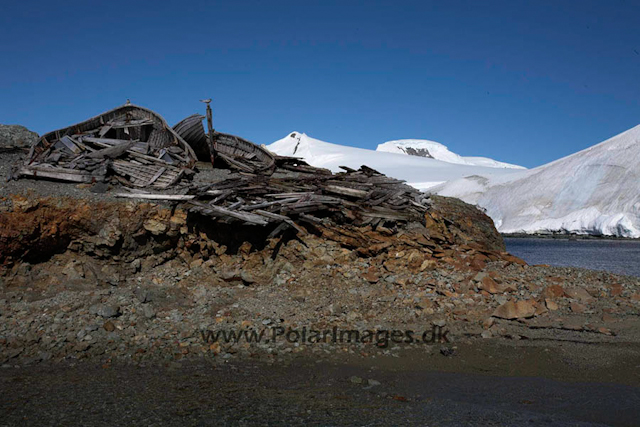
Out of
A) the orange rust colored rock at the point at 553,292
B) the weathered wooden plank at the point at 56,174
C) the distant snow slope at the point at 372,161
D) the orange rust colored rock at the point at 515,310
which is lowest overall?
the orange rust colored rock at the point at 515,310

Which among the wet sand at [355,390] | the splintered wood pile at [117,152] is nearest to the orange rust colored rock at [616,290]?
the wet sand at [355,390]

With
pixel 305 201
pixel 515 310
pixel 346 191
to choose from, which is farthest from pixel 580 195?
pixel 305 201

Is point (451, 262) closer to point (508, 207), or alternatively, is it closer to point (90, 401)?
point (90, 401)

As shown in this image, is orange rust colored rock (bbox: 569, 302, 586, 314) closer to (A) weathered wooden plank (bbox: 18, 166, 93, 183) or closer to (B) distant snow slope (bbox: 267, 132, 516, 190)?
(A) weathered wooden plank (bbox: 18, 166, 93, 183)

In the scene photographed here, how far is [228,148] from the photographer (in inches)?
659

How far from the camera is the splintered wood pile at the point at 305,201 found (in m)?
11.3

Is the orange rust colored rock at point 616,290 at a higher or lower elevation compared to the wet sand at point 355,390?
higher

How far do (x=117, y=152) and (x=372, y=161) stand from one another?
3617 inches

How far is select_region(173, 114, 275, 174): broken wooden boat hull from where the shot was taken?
15.1 m

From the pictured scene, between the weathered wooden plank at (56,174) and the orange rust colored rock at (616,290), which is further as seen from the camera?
the weathered wooden plank at (56,174)

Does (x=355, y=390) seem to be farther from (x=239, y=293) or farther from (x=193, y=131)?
(x=193, y=131)

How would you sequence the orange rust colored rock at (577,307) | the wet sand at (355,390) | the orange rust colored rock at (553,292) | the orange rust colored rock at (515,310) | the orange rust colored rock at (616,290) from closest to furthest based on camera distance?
the wet sand at (355,390)
the orange rust colored rock at (515,310)
the orange rust colored rock at (577,307)
the orange rust colored rock at (553,292)
the orange rust colored rock at (616,290)

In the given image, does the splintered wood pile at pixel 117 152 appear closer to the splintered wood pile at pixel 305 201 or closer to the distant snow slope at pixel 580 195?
the splintered wood pile at pixel 305 201

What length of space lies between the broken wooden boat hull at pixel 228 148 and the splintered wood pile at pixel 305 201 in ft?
4.63
